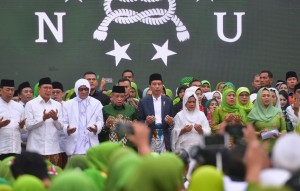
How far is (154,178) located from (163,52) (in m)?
11.5

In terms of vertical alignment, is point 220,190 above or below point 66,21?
below

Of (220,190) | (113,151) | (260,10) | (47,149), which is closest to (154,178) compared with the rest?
(220,190)

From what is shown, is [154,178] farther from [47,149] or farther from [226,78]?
[226,78]

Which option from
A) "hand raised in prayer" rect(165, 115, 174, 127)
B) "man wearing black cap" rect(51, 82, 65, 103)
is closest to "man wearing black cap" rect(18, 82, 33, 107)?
"man wearing black cap" rect(51, 82, 65, 103)

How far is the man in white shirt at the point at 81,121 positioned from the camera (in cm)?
1348

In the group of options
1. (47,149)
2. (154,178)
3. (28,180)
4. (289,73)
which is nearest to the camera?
(154,178)

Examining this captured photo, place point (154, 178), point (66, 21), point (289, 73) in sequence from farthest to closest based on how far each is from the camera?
point (66, 21), point (289, 73), point (154, 178)

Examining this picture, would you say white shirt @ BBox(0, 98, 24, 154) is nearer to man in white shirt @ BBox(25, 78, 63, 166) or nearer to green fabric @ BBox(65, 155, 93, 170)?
man in white shirt @ BBox(25, 78, 63, 166)

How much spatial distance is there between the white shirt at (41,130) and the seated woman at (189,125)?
1540 millimetres

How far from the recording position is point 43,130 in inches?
530

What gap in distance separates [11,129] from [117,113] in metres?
1.41

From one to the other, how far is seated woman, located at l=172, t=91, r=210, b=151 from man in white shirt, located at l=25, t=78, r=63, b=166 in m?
1.54

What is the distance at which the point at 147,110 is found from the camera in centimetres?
1355

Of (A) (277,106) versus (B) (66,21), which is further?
(B) (66,21)
